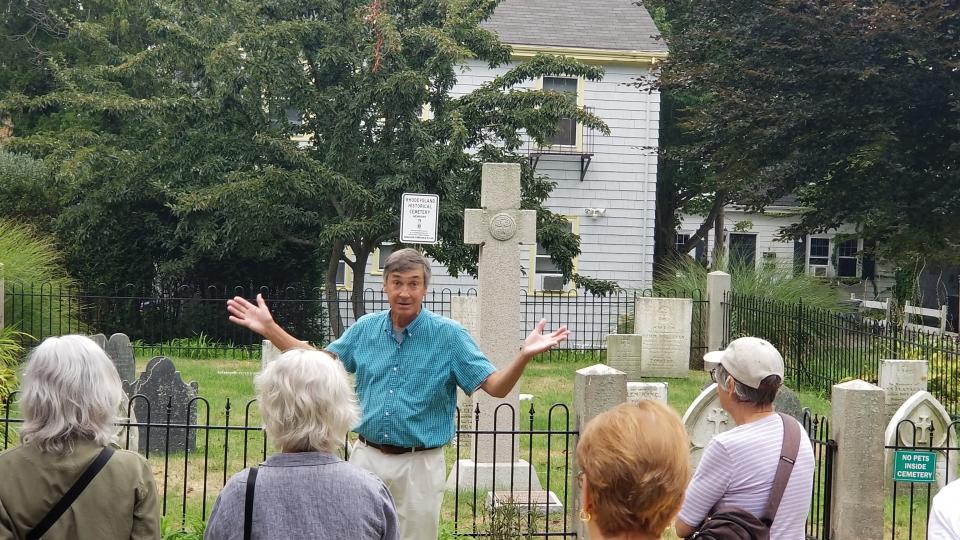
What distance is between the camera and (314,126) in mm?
20062

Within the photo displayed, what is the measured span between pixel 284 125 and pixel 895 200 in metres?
11.4

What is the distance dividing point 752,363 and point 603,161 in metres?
22.6

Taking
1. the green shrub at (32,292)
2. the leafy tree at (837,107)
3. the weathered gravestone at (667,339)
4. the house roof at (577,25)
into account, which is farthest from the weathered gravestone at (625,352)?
the house roof at (577,25)

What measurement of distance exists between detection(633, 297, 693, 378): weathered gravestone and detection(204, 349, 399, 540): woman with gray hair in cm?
1452

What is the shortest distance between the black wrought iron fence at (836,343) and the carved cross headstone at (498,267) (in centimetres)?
559

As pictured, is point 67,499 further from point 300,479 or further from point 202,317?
point 202,317

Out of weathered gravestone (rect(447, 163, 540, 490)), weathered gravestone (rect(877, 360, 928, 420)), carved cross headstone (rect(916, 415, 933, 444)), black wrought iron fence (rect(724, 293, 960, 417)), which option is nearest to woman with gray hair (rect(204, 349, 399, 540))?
weathered gravestone (rect(447, 163, 540, 490))

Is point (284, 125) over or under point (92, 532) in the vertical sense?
over

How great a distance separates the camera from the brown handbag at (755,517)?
3842 millimetres

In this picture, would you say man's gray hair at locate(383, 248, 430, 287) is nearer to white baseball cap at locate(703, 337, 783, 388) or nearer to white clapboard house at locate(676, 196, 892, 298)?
white baseball cap at locate(703, 337, 783, 388)

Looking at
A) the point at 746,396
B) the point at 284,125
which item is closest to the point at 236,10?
the point at 284,125

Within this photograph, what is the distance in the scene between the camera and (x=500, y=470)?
9.05 m

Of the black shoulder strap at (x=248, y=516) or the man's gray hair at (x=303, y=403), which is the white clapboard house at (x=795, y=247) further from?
the black shoulder strap at (x=248, y=516)

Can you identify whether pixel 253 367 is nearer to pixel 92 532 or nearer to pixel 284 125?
pixel 284 125
